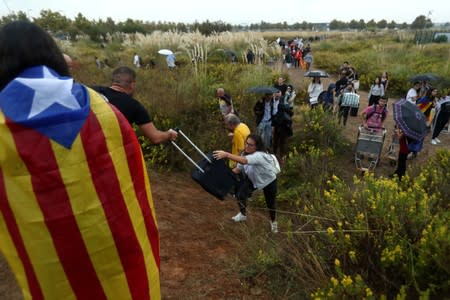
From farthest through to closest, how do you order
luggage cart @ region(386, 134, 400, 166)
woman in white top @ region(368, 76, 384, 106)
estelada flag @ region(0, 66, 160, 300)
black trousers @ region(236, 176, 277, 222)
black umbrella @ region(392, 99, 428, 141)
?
woman in white top @ region(368, 76, 384, 106) < luggage cart @ region(386, 134, 400, 166) < black umbrella @ region(392, 99, 428, 141) < black trousers @ region(236, 176, 277, 222) < estelada flag @ region(0, 66, 160, 300)

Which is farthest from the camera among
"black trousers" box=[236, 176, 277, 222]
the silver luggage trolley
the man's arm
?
the silver luggage trolley

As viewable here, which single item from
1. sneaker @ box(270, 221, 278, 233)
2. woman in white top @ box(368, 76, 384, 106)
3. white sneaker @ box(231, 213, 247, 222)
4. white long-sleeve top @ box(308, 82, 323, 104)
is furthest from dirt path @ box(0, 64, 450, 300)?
woman in white top @ box(368, 76, 384, 106)

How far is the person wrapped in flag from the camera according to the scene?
125 cm

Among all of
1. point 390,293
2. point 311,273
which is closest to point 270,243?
point 311,273

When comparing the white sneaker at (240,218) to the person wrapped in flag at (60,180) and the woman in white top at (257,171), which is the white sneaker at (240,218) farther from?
the person wrapped in flag at (60,180)

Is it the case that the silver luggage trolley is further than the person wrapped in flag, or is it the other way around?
the silver luggage trolley

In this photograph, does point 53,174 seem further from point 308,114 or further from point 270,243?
point 308,114

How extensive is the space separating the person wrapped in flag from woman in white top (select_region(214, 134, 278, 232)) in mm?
2438

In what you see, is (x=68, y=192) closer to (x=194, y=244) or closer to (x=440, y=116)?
(x=194, y=244)

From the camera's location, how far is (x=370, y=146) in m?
6.41

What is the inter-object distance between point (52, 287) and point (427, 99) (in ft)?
28.7

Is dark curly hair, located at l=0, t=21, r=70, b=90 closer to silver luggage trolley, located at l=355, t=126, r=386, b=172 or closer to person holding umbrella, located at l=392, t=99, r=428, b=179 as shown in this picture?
person holding umbrella, located at l=392, t=99, r=428, b=179

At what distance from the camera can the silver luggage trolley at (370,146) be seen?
6379mm

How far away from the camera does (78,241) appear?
139 cm
